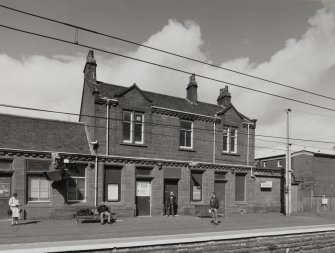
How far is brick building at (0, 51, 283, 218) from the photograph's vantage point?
795 inches

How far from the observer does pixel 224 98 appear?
1207 inches

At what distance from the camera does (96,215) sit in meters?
19.6

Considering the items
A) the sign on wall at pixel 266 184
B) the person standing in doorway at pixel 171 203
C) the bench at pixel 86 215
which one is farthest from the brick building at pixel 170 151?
the bench at pixel 86 215

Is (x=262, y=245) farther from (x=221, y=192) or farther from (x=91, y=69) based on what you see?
(x=91, y=69)

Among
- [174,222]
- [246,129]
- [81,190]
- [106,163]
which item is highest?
[246,129]

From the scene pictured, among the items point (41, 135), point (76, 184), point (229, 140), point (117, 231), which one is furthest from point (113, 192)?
point (229, 140)

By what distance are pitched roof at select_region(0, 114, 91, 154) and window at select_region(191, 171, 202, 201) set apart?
8.19 m

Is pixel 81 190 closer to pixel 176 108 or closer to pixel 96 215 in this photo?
pixel 96 215

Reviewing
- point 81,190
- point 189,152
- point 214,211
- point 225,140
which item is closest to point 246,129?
point 225,140

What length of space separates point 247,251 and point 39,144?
44.3ft

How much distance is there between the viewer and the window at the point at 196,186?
25906 mm

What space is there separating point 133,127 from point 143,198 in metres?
4.72

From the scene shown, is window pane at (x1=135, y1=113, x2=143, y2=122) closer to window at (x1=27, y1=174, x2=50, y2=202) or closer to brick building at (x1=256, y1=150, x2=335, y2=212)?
window at (x1=27, y1=174, x2=50, y2=202)

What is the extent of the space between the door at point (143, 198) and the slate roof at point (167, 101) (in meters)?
5.62
